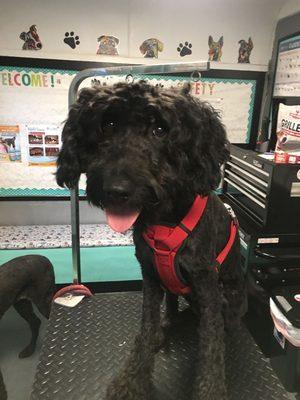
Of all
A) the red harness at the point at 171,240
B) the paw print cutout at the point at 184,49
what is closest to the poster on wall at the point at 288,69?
the paw print cutout at the point at 184,49

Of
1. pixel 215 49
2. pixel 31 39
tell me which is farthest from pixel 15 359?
pixel 215 49

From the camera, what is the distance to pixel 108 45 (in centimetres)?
209

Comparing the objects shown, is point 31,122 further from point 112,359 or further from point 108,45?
point 112,359

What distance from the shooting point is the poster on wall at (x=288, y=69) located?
6.39 feet

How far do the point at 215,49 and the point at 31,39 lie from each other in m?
1.14

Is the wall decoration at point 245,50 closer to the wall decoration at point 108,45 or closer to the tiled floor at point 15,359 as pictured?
the wall decoration at point 108,45

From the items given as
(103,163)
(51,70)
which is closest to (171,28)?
(51,70)

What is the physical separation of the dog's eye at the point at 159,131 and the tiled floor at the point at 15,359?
164 cm

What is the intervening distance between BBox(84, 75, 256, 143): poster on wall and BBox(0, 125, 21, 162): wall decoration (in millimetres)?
938

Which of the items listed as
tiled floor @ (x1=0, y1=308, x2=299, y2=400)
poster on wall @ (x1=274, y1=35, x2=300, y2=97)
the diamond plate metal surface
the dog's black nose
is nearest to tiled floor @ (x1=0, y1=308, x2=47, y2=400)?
tiled floor @ (x1=0, y1=308, x2=299, y2=400)

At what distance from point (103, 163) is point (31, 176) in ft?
5.53

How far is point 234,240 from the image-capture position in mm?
1219

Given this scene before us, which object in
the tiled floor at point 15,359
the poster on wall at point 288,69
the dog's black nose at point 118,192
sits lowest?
the tiled floor at point 15,359

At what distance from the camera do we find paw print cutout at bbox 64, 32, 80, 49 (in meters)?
2.05
